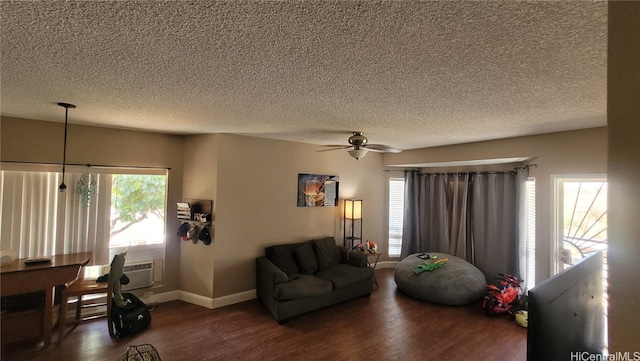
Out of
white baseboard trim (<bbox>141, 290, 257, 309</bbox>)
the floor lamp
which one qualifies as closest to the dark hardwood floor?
white baseboard trim (<bbox>141, 290, 257, 309</bbox>)

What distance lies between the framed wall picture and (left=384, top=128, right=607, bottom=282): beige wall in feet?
7.75

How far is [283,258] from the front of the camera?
3.95 metres

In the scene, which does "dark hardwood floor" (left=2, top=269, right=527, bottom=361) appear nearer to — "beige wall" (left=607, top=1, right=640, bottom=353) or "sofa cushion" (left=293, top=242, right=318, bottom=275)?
"sofa cushion" (left=293, top=242, right=318, bottom=275)

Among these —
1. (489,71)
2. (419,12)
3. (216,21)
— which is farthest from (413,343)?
(216,21)

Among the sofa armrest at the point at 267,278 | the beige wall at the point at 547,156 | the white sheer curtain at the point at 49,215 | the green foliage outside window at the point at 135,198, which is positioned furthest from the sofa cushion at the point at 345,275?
the white sheer curtain at the point at 49,215

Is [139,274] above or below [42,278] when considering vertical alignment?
below

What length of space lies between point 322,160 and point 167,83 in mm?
3131

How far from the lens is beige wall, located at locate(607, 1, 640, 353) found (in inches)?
19.8

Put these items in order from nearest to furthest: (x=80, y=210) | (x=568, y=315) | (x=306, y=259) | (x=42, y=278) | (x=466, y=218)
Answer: (x=568, y=315) < (x=42, y=278) < (x=80, y=210) < (x=306, y=259) < (x=466, y=218)

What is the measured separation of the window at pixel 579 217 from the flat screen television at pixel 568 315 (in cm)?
221

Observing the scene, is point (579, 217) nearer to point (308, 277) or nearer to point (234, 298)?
point (308, 277)

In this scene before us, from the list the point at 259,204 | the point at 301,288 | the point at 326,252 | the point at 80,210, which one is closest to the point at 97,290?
the point at 80,210

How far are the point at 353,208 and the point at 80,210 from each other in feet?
13.1

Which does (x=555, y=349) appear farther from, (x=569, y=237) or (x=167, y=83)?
(x=569, y=237)
